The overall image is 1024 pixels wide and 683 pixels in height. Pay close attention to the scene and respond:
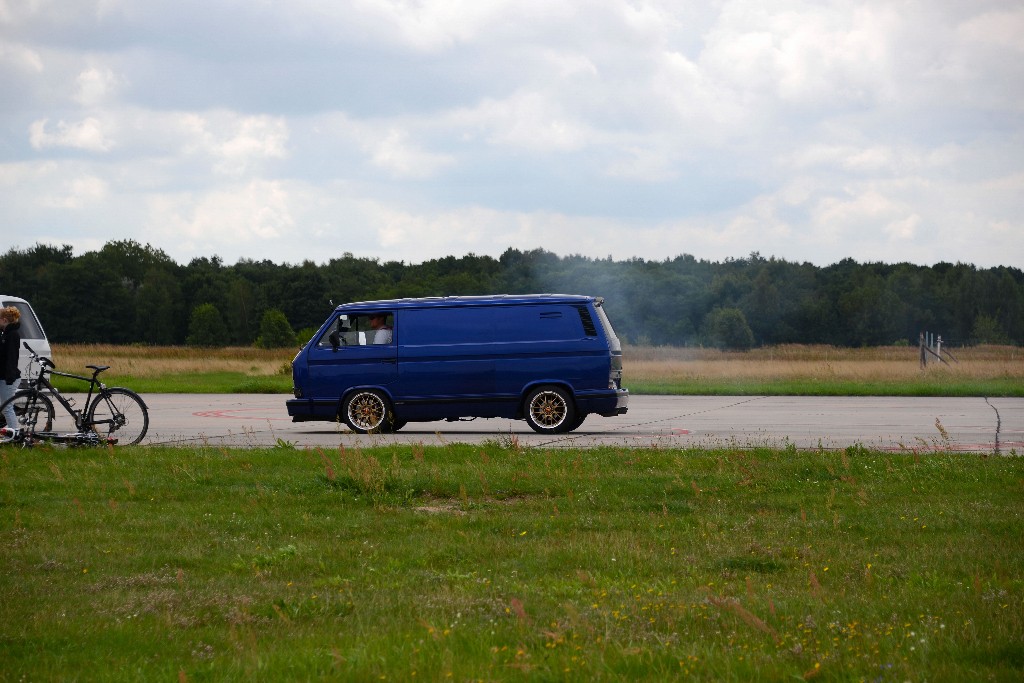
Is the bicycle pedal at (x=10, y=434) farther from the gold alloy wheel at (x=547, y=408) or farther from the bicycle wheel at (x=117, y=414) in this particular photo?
the gold alloy wheel at (x=547, y=408)

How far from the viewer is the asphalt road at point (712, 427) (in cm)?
1555

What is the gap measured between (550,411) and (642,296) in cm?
6973

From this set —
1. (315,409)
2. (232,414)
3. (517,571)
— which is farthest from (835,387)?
(517,571)

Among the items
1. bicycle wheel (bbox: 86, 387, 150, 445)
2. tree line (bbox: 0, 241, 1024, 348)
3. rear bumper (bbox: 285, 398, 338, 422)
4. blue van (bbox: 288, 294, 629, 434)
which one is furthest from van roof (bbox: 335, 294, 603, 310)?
tree line (bbox: 0, 241, 1024, 348)

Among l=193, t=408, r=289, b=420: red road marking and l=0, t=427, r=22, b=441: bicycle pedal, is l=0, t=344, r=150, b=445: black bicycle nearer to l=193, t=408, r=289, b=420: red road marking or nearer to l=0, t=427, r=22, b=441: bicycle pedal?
l=0, t=427, r=22, b=441: bicycle pedal

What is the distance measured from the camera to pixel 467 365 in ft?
58.3

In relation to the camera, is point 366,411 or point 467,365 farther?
point 366,411

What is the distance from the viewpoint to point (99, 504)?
969 cm

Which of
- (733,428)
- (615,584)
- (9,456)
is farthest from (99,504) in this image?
(733,428)

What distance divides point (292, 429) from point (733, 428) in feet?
23.7

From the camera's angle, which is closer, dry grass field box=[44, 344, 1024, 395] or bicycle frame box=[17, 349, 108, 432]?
bicycle frame box=[17, 349, 108, 432]

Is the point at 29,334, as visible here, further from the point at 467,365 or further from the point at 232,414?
the point at 467,365

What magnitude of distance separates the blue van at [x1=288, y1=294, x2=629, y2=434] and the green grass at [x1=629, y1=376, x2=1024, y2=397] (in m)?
12.7

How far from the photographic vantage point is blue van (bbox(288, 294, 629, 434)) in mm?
17594
